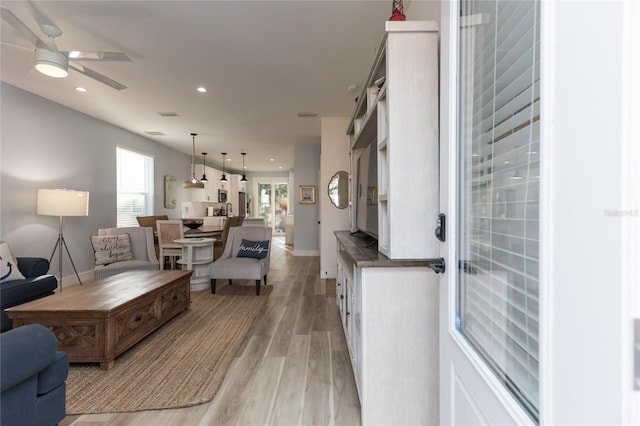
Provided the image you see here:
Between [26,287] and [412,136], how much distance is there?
149 inches

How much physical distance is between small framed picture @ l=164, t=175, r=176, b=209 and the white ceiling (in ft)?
7.43

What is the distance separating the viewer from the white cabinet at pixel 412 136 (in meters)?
1.49

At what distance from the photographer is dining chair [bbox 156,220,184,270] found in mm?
4910

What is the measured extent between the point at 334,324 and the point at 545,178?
2708 millimetres

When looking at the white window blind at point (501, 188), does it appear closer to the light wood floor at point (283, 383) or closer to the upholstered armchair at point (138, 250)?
the light wood floor at point (283, 383)

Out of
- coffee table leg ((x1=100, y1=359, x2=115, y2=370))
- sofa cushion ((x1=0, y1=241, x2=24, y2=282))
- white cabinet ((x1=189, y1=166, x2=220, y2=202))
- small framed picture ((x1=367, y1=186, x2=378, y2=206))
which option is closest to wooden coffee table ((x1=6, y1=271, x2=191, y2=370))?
coffee table leg ((x1=100, y1=359, x2=115, y2=370))

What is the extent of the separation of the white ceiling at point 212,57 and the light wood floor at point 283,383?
2.75 metres

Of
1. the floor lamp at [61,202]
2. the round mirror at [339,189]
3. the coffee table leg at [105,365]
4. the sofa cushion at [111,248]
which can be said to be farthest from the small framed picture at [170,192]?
the coffee table leg at [105,365]

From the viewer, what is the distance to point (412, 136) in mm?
1501

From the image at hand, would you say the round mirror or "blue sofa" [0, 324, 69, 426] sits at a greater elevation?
the round mirror

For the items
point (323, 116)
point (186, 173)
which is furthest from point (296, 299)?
point (186, 173)

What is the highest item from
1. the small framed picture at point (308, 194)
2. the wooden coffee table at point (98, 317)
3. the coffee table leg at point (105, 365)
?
the small framed picture at point (308, 194)

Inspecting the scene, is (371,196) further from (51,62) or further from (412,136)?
(51,62)

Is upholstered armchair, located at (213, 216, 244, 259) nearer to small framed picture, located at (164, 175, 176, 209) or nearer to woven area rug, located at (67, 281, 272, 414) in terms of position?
small framed picture, located at (164, 175, 176, 209)
